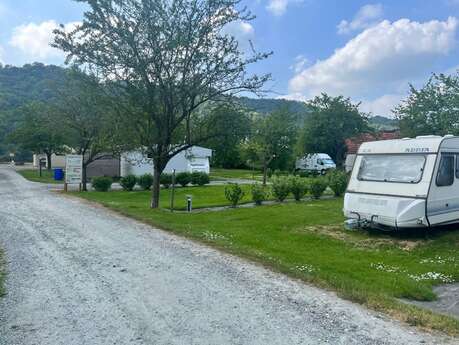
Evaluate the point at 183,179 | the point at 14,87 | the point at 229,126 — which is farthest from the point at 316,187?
the point at 14,87

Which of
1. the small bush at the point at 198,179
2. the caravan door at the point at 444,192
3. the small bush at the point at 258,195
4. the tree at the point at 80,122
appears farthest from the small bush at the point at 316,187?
the small bush at the point at 198,179

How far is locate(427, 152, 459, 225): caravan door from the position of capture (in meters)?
9.65

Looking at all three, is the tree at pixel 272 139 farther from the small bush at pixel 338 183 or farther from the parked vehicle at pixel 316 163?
the small bush at pixel 338 183

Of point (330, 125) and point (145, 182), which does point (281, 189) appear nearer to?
point (145, 182)

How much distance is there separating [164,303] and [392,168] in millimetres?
7335

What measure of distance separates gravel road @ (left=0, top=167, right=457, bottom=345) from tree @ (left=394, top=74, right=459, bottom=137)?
54.8 ft

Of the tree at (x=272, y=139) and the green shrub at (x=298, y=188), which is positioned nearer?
the green shrub at (x=298, y=188)

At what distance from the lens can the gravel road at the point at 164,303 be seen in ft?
13.4

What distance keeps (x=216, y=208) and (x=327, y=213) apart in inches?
164

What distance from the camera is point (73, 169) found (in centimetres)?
2336

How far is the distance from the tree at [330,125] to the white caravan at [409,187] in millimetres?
31325

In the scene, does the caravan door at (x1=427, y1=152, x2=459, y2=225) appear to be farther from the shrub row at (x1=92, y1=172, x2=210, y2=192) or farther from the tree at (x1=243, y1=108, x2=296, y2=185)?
the shrub row at (x1=92, y1=172, x2=210, y2=192)

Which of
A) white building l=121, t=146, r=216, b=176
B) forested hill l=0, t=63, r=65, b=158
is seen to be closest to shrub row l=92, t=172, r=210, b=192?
white building l=121, t=146, r=216, b=176

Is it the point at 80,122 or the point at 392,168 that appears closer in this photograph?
the point at 392,168
